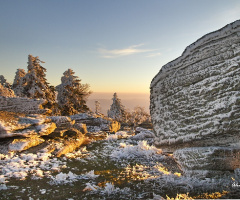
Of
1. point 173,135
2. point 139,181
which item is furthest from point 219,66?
point 139,181

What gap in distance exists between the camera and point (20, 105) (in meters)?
12.0

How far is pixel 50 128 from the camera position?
11070 mm

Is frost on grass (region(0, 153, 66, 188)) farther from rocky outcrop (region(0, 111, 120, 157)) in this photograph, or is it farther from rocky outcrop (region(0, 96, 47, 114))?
rocky outcrop (region(0, 96, 47, 114))

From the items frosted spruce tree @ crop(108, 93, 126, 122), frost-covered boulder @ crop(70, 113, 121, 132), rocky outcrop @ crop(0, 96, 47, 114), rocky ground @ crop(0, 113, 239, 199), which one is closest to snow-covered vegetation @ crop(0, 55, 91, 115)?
frost-covered boulder @ crop(70, 113, 121, 132)

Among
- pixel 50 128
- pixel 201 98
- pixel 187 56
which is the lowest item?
pixel 50 128

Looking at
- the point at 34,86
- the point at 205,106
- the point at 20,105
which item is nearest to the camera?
the point at 205,106

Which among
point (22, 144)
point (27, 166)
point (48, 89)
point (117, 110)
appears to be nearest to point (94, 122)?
point (48, 89)

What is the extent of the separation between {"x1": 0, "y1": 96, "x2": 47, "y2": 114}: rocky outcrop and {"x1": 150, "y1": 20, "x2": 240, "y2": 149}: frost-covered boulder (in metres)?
8.71

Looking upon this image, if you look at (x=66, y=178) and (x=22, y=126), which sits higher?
(x=22, y=126)

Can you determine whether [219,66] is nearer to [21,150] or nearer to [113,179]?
[113,179]

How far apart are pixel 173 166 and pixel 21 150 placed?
6.66 meters

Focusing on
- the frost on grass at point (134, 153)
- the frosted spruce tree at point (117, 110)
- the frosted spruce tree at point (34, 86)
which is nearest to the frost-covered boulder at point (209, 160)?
the frost on grass at point (134, 153)

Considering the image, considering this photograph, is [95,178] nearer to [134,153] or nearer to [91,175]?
[91,175]

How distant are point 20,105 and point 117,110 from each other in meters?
36.8
